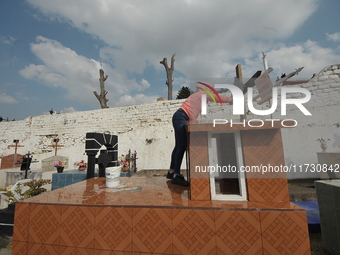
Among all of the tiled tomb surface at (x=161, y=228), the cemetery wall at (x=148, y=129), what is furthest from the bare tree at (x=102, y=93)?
the tiled tomb surface at (x=161, y=228)

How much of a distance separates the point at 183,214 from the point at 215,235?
390 millimetres

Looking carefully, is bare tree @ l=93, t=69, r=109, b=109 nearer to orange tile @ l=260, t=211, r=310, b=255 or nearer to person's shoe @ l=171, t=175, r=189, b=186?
person's shoe @ l=171, t=175, r=189, b=186

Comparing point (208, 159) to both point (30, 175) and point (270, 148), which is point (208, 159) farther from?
point (30, 175)

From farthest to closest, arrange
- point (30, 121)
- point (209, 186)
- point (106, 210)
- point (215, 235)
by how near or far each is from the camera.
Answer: point (30, 121) < point (209, 186) < point (106, 210) < point (215, 235)

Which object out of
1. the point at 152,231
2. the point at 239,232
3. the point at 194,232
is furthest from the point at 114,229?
the point at 239,232

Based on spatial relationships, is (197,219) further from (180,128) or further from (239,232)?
(180,128)

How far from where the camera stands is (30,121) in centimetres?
1297

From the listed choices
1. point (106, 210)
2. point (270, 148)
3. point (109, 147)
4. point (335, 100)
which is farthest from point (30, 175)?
point (335, 100)

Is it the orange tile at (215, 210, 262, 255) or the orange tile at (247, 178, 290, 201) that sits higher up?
the orange tile at (247, 178, 290, 201)

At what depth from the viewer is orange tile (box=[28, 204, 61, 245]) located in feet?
6.45

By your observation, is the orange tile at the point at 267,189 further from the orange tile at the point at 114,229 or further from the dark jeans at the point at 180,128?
the orange tile at the point at 114,229

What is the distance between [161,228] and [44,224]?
57.0 inches

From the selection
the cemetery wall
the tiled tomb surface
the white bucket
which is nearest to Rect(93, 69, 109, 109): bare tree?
the cemetery wall

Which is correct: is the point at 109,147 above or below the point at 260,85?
below
